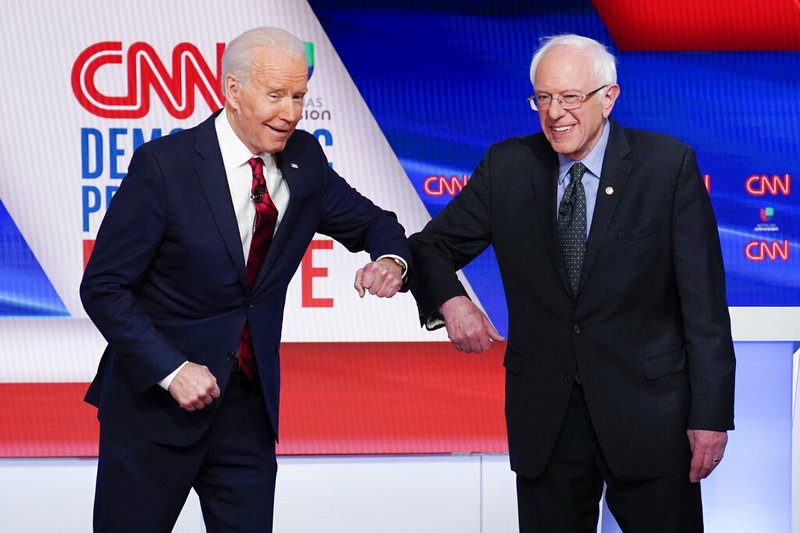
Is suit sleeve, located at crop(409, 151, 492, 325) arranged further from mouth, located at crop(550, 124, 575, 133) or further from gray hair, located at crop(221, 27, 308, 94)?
gray hair, located at crop(221, 27, 308, 94)

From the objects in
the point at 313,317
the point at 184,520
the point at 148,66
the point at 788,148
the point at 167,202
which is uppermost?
the point at 148,66

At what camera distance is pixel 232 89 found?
2.19 m

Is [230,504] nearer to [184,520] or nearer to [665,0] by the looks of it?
[184,520]

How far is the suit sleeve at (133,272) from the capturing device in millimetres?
2109

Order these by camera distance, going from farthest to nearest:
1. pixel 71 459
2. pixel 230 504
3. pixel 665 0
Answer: pixel 71 459 → pixel 665 0 → pixel 230 504

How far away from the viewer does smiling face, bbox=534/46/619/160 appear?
2205 mm

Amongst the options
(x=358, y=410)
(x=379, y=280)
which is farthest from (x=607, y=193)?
(x=358, y=410)

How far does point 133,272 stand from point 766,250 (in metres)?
2.27

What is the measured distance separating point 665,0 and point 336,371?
165 cm

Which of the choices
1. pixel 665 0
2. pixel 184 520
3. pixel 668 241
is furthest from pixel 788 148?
pixel 184 520

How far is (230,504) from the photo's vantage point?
233 cm

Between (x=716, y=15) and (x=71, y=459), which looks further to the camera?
(x=71, y=459)

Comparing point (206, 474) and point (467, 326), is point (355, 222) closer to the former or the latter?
point (467, 326)

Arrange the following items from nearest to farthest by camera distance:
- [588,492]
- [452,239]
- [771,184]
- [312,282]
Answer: [588,492], [452,239], [771,184], [312,282]
